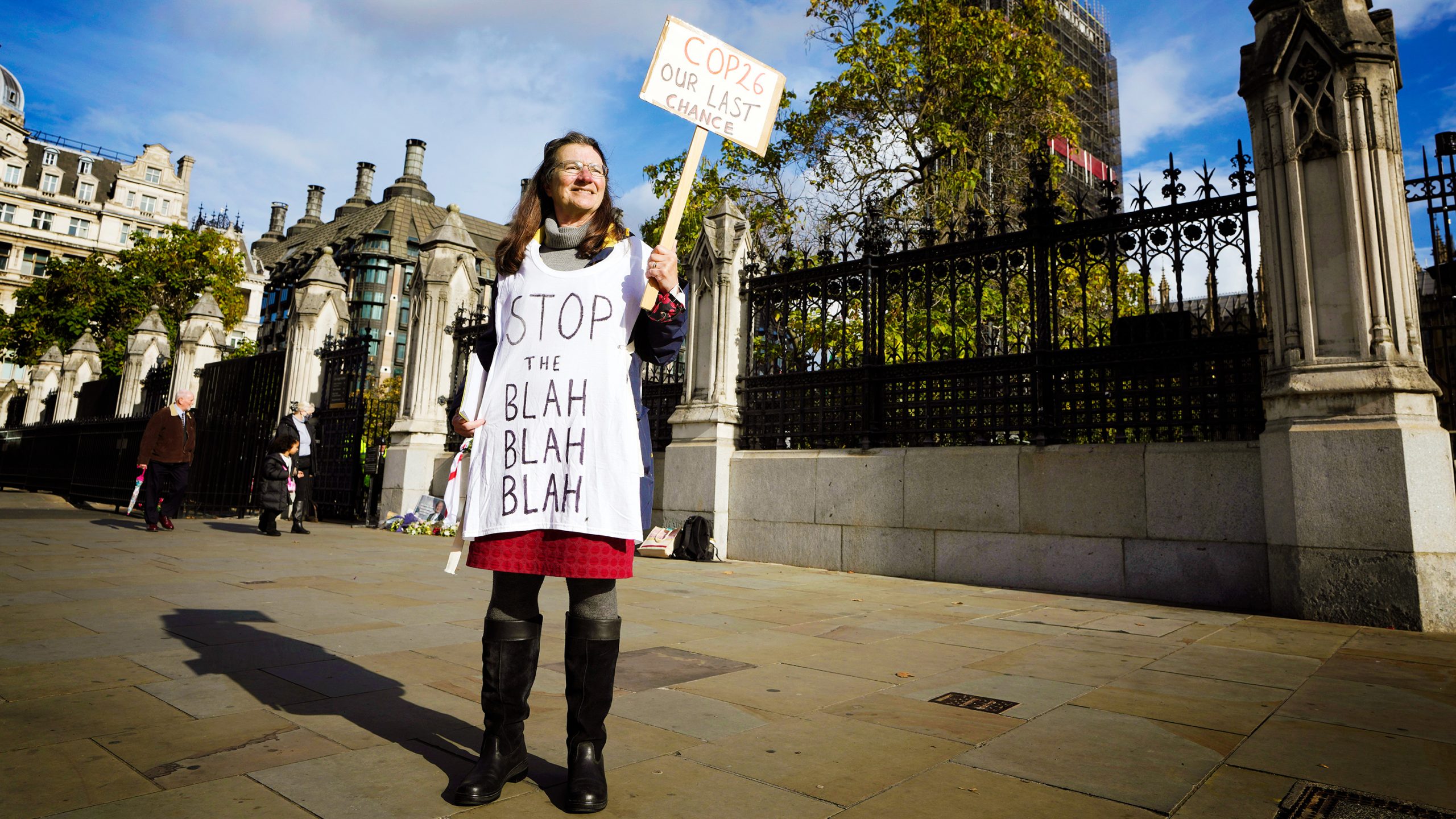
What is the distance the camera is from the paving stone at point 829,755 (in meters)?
2.29

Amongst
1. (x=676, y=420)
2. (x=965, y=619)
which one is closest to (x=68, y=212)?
(x=676, y=420)

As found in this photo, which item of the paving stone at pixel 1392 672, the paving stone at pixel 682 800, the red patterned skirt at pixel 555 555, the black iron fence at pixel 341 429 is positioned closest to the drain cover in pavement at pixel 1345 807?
the paving stone at pixel 682 800

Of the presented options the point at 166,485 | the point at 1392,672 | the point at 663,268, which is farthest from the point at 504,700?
the point at 166,485

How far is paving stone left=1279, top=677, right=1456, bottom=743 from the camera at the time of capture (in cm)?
287

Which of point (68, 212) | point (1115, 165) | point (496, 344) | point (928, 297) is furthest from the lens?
point (68, 212)

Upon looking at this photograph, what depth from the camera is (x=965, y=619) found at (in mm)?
5379

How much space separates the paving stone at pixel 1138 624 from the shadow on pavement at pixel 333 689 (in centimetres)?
407

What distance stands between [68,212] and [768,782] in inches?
3457

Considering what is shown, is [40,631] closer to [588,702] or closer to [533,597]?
[533,597]

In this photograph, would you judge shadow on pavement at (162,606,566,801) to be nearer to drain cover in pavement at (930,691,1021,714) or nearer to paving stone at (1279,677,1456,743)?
drain cover in pavement at (930,691,1021,714)

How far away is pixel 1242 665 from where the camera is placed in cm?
395

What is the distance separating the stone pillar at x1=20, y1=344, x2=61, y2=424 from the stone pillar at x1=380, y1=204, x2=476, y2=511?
20140 millimetres

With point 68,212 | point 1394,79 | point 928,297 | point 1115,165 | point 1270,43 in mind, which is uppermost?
point 68,212

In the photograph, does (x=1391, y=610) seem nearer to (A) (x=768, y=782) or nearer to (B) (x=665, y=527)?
(A) (x=768, y=782)
